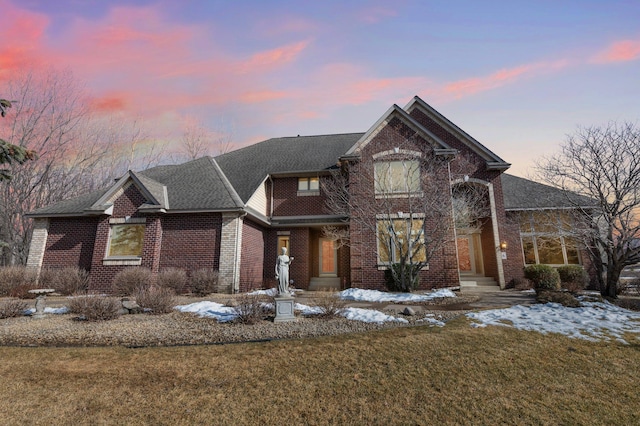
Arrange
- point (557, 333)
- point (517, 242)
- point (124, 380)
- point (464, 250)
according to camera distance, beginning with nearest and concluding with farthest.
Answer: point (124, 380), point (557, 333), point (517, 242), point (464, 250)

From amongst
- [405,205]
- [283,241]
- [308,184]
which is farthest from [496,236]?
[283,241]

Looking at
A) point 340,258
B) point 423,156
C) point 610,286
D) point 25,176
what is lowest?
point 610,286

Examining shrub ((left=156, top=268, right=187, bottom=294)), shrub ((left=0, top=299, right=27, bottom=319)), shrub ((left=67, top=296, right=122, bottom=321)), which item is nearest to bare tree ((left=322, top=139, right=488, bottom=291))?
shrub ((left=156, top=268, right=187, bottom=294))

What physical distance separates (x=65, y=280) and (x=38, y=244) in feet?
12.4

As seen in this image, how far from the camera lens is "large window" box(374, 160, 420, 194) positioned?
47.4 feet

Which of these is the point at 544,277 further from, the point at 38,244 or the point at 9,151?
the point at 38,244

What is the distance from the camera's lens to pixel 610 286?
406 inches

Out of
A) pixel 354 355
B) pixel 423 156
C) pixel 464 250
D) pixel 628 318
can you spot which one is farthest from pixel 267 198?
pixel 628 318

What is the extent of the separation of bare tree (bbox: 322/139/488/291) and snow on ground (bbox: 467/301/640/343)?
4884 mm

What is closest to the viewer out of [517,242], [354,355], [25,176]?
[354,355]

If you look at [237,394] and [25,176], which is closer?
[237,394]

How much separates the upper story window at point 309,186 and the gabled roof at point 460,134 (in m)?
7.19

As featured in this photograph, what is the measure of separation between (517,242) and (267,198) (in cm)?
1427

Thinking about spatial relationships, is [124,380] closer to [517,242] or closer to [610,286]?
[610,286]
